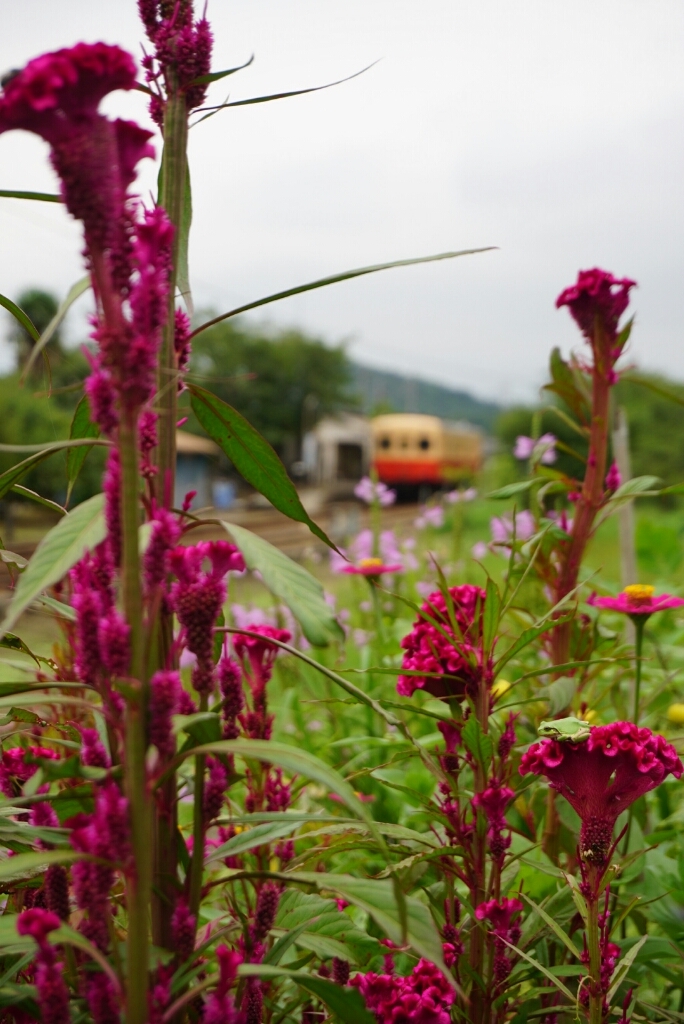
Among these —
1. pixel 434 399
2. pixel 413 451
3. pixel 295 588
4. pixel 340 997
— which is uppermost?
pixel 434 399

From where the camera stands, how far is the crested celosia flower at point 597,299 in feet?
3.48

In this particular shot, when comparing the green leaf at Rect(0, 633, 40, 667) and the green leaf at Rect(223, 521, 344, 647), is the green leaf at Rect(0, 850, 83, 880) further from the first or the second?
the green leaf at Rect(0, 633, 40, 667)

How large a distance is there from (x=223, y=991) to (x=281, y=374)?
957 inches

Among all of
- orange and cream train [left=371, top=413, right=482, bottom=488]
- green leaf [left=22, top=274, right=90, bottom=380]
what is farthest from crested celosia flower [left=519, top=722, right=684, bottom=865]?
orange and cream train [left=371, top=413, right=482, bottom=488]

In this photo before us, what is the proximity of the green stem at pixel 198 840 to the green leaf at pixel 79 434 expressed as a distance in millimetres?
219

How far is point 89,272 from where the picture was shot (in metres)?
0.43

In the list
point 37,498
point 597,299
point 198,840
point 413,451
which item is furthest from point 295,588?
point 413,451

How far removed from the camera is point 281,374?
24.3 metres

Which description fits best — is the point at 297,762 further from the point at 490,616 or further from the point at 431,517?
the point at 431,517

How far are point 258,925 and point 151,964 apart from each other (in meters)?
0.08

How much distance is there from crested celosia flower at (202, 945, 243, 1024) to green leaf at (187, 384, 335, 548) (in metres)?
0.25

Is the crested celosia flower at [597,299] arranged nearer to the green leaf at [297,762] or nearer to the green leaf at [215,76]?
the green leaf at [215,76]

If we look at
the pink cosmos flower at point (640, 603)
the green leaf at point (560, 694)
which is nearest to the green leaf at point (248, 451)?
the green leaf at point (560, 694)

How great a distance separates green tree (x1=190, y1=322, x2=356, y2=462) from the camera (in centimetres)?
2392
